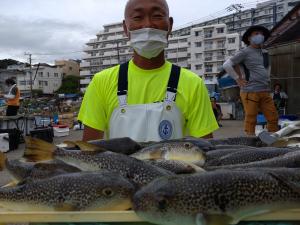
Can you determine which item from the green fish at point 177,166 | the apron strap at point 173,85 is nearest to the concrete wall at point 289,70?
the apron strap at point 173,85

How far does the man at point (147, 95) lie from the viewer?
11.7 ft

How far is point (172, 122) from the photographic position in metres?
3.62

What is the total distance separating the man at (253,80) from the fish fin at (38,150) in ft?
18.3

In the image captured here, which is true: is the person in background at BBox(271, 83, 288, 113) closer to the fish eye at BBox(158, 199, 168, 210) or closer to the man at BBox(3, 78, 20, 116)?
the man at BBox(3, 78, 20, 116)

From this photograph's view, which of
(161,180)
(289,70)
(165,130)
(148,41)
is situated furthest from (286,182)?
(289,70)

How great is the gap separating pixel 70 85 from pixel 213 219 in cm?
12897

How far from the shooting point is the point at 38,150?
7.45 ft

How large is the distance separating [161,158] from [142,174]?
1.12 ft

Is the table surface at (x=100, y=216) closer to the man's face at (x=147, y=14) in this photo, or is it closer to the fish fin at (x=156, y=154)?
the fish fin at (x=156, y=154)

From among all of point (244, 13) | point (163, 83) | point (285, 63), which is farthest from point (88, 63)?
point (163, 83)

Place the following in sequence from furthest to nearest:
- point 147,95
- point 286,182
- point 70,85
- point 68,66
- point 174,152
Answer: point 68,66, point 70,85, point 147,95, point 174,152, point 286,182

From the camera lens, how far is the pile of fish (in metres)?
1.69

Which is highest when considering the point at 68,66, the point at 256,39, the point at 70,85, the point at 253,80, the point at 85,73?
the point at 68,66

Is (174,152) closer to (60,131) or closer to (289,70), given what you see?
(289,70)
